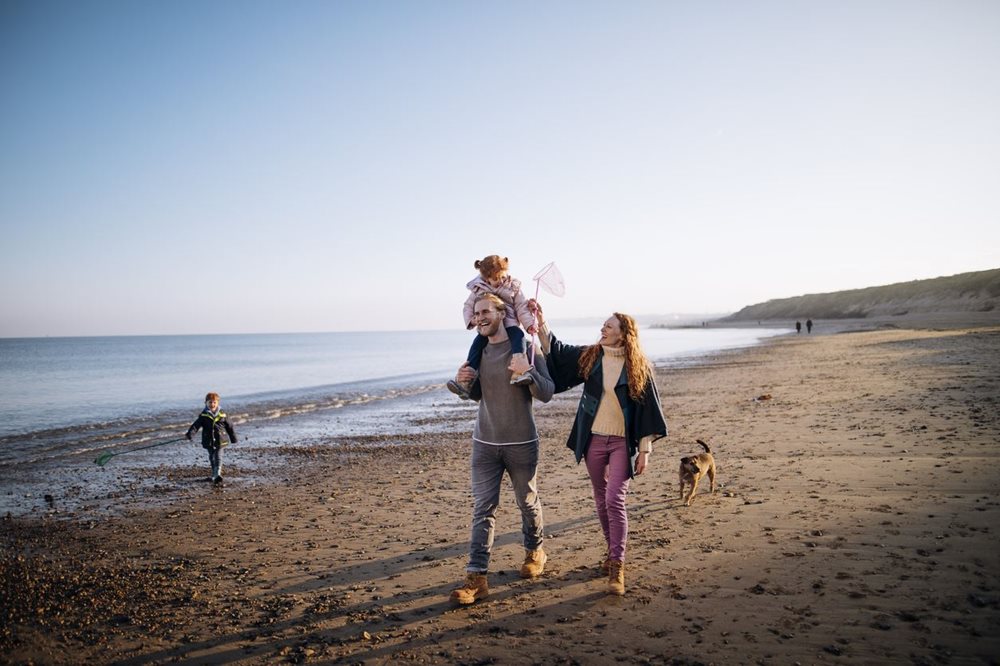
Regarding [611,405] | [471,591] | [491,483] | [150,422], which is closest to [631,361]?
[611,405]

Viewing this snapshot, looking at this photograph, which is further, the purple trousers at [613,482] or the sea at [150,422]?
the sea at [150,422]

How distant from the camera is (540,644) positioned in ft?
12.6

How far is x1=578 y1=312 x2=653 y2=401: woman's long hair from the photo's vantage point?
4.64 m

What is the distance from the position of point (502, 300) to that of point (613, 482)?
6.10 feet

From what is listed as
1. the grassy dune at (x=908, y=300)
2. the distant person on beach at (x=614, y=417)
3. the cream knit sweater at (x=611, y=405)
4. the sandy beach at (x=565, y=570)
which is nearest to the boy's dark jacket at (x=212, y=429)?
the sandy beach at (x=565, y=570)

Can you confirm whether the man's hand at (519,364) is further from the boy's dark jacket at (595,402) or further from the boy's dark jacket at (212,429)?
the boy's dark jacket at (212,429)

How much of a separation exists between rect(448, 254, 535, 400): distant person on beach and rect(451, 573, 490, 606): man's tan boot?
60.8 inches

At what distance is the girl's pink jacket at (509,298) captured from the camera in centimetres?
475

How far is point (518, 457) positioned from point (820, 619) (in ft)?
8.27

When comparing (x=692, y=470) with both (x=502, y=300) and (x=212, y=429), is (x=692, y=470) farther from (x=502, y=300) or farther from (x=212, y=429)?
(x=212, y=429)

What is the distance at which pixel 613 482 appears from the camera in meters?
4.59

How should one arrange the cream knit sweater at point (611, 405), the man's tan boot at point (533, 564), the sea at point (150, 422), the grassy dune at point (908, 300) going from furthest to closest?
1. the grassy dune at point (908, 300)
2. the sea at point (150, 422)
3. the man's tan boot at point (533, 564)
4. the cream knit sweater at point (611, 405)

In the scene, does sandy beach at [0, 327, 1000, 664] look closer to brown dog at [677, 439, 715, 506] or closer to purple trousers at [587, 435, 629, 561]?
brown dog at [677, 439, 715, 506]

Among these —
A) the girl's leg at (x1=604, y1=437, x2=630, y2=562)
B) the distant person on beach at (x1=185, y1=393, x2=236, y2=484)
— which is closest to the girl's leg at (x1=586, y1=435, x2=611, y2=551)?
the girl's leg at (x1=604, y1=437, x2=630, y2=562)
